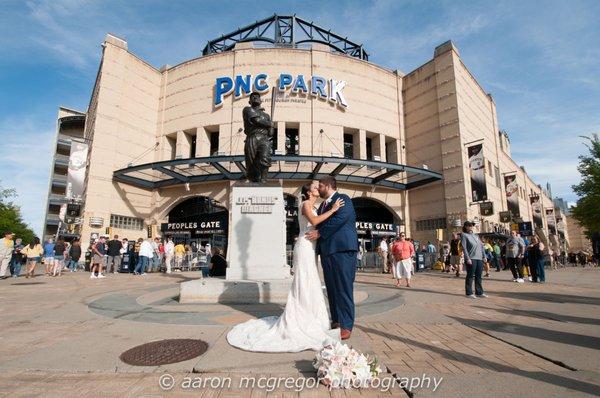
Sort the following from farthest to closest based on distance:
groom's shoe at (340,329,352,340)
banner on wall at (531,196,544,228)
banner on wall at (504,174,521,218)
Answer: banner on wall at (531,196,544,228)
banner on wall at (504,174,521,218)
groom's shoe at (340,329,352,340)

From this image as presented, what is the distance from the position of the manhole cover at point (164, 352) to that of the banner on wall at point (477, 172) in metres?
24.3

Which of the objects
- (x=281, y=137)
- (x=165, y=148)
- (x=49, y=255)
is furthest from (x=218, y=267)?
(x=165, y=148)

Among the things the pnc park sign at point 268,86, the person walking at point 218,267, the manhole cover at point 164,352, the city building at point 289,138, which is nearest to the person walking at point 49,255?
the city building at point 289,138

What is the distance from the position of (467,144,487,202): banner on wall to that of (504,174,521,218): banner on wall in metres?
8.79

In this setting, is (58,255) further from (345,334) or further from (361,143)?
(361,143)

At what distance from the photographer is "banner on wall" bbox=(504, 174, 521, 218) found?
29719 mm

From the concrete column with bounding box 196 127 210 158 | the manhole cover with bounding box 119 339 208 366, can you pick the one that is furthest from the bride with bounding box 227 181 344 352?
the concrete column with bounding box 196 127 210 158

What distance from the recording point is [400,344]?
362 cm

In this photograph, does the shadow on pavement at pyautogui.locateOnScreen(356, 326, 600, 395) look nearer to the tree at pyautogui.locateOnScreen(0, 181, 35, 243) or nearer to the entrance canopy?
the entrance canopy

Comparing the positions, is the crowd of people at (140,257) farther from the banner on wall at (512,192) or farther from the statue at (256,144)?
the banner on wall at (512,192)

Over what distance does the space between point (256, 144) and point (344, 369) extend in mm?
5767

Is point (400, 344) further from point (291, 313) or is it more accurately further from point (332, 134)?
point (332, 134)

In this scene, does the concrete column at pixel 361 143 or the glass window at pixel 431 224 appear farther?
the concrete column at pixel 361 143

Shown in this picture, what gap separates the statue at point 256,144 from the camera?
24.4ft
